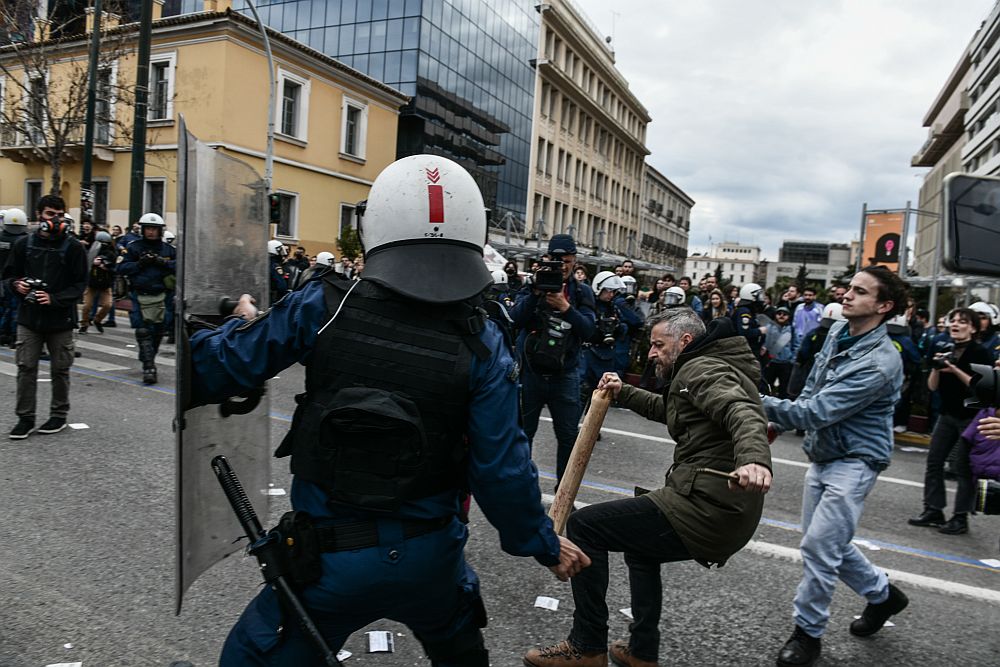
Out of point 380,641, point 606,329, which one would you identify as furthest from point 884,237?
point 380,641

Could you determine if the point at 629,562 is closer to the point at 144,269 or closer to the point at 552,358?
the point at 552,358

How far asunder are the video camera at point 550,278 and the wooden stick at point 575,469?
158cm

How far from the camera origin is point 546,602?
11.8 feet

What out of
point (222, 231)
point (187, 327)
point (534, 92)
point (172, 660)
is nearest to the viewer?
point (187, 327)

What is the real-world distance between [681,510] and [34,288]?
17.8 feet

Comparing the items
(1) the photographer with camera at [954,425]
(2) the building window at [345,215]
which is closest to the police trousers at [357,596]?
(1) the photographer with camera at [954,425]

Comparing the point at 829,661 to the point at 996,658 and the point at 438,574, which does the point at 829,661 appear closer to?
the point at 996,658

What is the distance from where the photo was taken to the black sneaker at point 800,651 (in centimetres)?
313

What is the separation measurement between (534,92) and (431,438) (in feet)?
144

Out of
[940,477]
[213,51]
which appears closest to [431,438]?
[940,477]

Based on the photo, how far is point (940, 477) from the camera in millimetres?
5535

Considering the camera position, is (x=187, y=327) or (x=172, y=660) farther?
(x=172, y=660)

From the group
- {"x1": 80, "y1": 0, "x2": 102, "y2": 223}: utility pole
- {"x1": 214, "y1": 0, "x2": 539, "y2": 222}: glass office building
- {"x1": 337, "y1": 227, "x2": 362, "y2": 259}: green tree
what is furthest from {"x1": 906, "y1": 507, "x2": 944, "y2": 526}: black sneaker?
{"x1": 214, "y1": 0, "x2": 539, "y2": 222}: glass office building

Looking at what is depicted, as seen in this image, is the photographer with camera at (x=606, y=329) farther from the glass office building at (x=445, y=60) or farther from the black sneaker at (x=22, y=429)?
the glass office building at (x=445, y=60)
